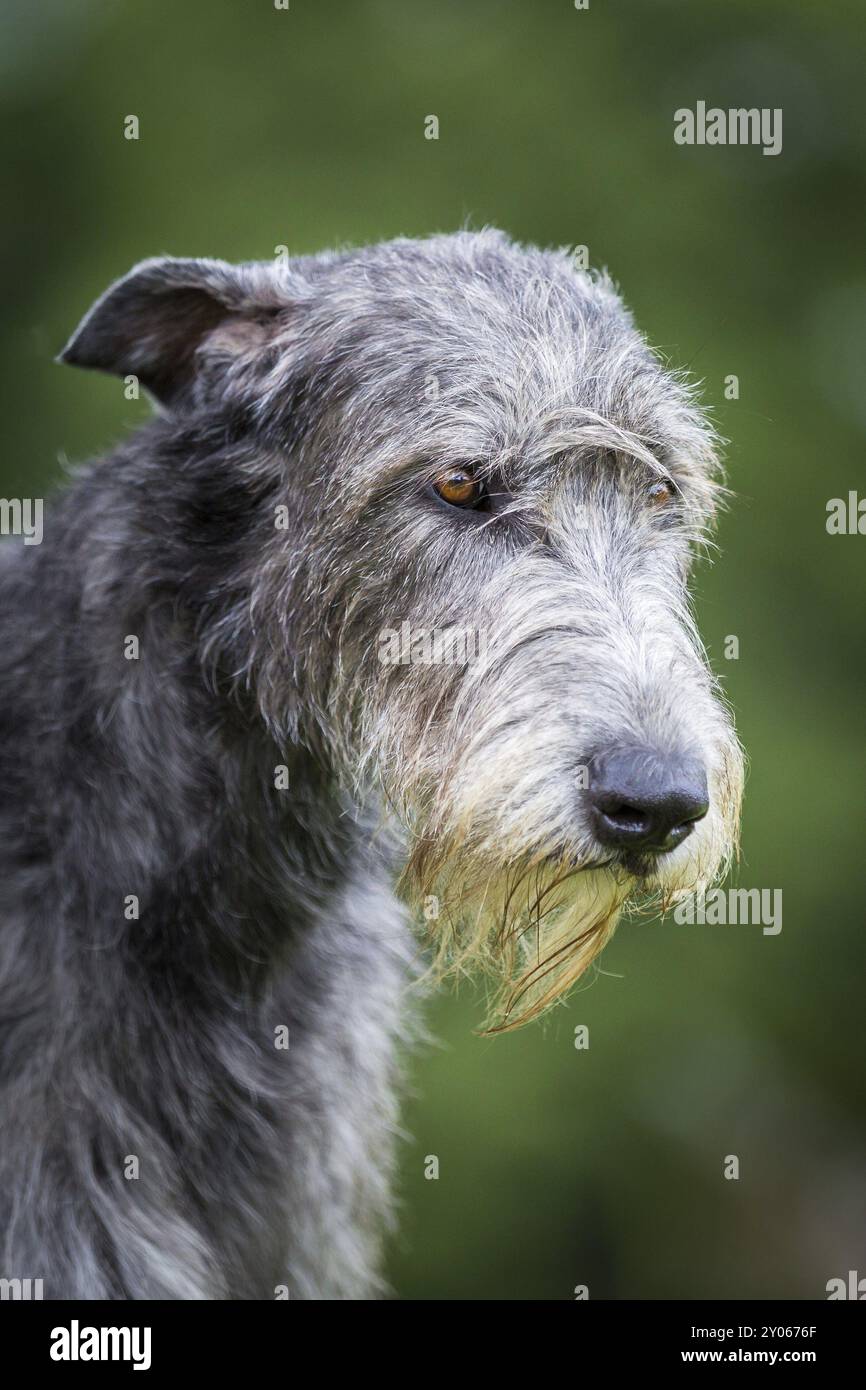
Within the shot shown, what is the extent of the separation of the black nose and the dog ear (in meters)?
1.91

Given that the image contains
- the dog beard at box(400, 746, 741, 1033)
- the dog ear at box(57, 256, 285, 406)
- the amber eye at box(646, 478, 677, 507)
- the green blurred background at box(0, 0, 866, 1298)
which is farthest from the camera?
the green blurred background at box(0, 0, 866, 1298)

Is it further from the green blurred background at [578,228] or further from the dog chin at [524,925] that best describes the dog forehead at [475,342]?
the green blurred background at [578,228]

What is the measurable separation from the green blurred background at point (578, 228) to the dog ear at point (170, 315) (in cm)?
343

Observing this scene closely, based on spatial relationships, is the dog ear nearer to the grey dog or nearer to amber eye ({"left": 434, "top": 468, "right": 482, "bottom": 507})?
the grey dog

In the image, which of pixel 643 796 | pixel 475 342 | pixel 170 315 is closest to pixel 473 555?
pixel 475 342

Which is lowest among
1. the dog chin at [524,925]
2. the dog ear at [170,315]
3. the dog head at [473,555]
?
the dog chin at [524,925]

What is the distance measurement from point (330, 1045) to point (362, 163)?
531cm

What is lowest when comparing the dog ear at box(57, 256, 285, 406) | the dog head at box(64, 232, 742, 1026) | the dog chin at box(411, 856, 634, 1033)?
the dog chin at box(411, 856, 634, 1033)

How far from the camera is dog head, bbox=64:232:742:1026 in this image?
12.1ft

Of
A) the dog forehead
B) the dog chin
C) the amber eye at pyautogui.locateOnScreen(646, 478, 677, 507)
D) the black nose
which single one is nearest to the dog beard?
the dog chin

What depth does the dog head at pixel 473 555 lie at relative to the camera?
368 cm

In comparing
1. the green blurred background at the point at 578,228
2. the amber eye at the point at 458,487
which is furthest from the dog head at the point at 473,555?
the green blurred background at the point at 578,228

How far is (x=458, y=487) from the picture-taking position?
4012 mm

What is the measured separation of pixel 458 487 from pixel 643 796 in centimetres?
111
